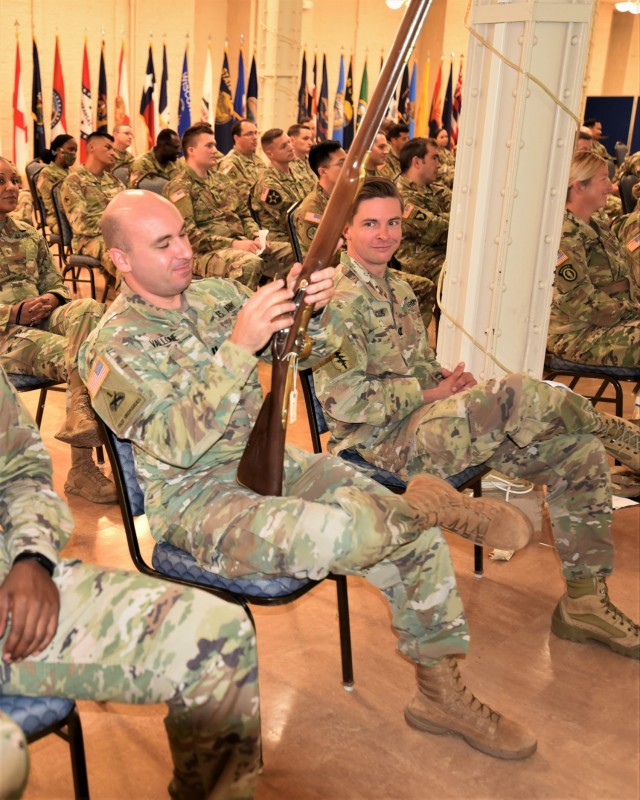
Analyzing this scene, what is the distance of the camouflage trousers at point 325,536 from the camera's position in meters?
1.70

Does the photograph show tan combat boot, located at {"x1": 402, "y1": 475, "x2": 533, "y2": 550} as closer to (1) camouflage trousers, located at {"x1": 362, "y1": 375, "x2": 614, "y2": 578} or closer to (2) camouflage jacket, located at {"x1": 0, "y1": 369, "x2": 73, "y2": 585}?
(1) camouflage trousers, located at {"x1": 362, "y1": 375, "x2": 614, "y2": 578}

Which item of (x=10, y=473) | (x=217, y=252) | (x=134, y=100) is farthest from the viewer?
(x=134, y=100)

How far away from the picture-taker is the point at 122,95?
36.1 ft

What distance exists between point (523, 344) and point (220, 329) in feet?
4.53

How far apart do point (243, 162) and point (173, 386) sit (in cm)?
534

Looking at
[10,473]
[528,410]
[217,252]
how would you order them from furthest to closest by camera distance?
[217,252], [528,410], [10,473]

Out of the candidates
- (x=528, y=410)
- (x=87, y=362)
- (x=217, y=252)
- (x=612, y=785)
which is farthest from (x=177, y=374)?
(x=217, y=252)

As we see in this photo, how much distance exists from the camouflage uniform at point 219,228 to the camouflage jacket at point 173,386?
3.04 metres

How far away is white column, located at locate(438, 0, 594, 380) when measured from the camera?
2844 mm

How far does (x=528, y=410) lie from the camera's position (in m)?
2.29

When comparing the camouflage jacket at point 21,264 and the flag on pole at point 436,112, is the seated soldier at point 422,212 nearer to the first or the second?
the camouflage jacket at point 21,264

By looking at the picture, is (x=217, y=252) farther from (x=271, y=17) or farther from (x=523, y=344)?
(x=271, y=17)

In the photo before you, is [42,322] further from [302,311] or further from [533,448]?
[533,448]

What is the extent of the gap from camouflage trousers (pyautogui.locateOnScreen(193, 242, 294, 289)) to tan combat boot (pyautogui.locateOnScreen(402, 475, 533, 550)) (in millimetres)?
3206
